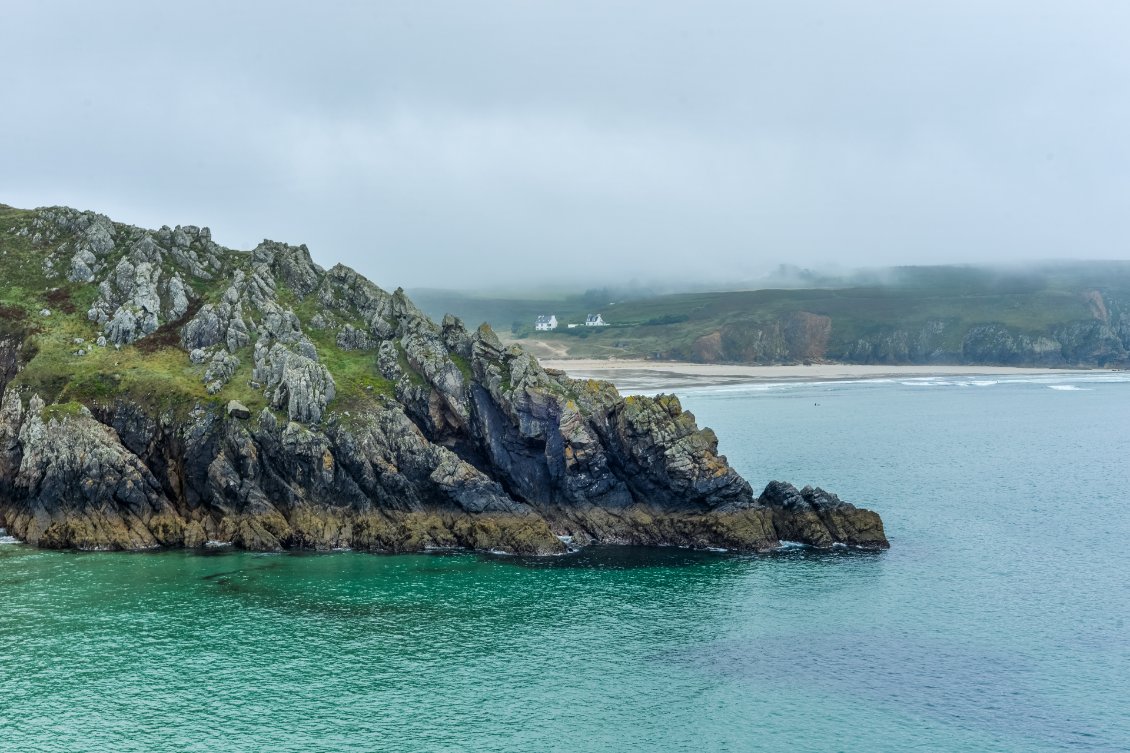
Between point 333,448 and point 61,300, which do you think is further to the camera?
point 61,300

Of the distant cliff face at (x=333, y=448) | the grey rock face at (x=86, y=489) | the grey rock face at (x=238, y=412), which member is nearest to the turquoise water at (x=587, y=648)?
the grey rock face at (x=86, y=489)

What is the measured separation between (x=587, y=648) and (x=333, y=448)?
1442 inches

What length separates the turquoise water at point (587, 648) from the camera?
44.9 metres

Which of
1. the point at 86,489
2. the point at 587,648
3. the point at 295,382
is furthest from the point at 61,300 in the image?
the point at 587,648

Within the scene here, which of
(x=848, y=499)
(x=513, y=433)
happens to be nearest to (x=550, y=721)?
(x=513, y=433)

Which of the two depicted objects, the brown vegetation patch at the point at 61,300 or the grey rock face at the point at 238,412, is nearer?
the grey rock face at the point at 238,412

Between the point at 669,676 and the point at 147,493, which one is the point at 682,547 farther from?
the point at 147,493

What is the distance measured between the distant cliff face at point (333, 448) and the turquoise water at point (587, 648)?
169 inches

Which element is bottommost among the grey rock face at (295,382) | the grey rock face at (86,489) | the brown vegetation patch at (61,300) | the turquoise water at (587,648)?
the turquoise water at (587,648)

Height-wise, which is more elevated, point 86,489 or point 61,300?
point 61,300

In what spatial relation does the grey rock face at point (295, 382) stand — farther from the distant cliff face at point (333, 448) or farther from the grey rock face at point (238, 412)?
the grey rock face at point (238, 412)

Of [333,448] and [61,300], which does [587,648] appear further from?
[61,300]

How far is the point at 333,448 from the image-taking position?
81062 millimetres

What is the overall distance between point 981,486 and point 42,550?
104329mm
